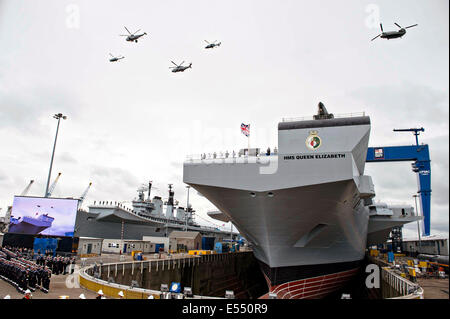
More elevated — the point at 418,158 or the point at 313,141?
the point at 418,158

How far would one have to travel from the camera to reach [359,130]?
10875 millimetres

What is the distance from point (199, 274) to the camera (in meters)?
22.0

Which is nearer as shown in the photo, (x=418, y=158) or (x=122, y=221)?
(x=418, y=158)

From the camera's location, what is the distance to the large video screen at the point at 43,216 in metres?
21.8

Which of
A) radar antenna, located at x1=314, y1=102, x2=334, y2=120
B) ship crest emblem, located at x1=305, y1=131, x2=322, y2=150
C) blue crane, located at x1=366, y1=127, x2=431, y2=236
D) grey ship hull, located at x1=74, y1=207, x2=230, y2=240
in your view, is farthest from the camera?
grey ship hull, located at x1=74, y1=207, x2=230, y2=240

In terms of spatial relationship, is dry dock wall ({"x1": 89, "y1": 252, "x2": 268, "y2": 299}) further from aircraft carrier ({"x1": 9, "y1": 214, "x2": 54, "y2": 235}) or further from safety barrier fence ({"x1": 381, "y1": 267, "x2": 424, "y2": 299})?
aircraft carrier ({"x1": 9, "y1": 214, "x2": 54, "y2": 235})

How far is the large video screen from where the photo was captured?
858 inches

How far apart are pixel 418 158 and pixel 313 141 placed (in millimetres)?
21485

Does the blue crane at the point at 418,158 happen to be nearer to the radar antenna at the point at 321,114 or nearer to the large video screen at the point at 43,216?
the radar antenna at the point at 321,114

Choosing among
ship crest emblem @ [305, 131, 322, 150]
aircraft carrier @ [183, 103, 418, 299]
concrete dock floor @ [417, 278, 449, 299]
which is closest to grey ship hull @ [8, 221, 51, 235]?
aircraft carrier @ [183, 103, 418, 299]

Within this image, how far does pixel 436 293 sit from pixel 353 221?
4345mm

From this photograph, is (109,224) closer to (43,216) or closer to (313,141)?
(43,216)

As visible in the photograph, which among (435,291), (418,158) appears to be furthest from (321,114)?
(418,158)
